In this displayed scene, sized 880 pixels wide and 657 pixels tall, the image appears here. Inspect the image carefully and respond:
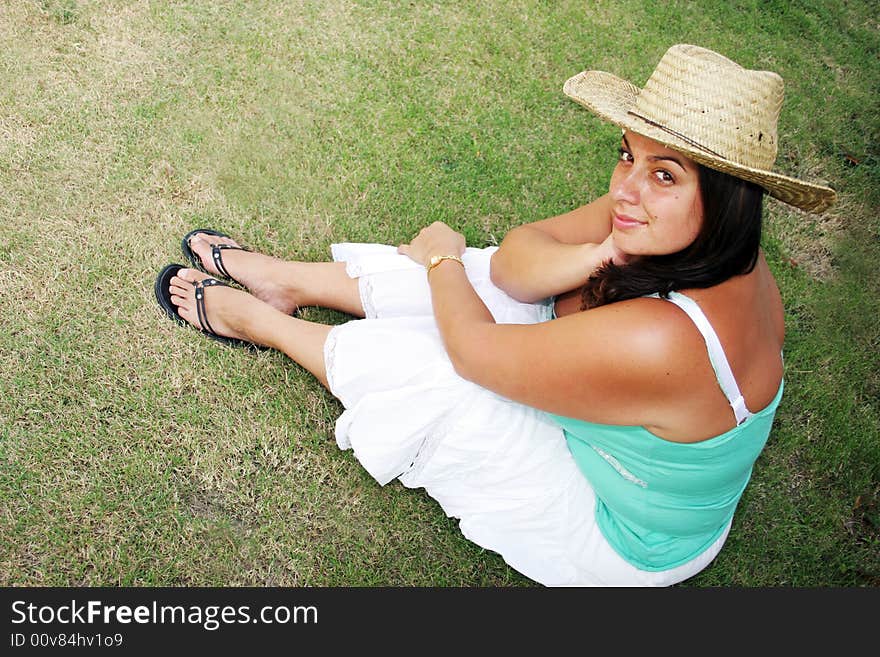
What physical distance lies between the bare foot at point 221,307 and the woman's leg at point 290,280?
138 mm

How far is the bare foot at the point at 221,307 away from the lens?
2.97 metres

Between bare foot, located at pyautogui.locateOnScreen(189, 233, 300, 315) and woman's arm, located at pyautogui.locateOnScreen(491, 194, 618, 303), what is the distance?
37.7 inches

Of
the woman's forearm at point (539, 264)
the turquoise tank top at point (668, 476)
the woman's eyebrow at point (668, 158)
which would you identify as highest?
the woman's eyebrow at point (668, 158)

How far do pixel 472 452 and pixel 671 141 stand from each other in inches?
46.5

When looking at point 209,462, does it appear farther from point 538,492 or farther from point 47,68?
point 47,68

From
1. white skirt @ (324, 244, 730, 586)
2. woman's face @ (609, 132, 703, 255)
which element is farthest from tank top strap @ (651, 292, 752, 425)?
white skirt @ (324, 244, 730, 586)

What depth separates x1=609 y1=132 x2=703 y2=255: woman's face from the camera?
1846 mm

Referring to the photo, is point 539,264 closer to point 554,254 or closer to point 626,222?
point 554,254

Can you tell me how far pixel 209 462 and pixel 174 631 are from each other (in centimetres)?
63

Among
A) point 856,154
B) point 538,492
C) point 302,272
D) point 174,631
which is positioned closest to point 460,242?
point 302,272

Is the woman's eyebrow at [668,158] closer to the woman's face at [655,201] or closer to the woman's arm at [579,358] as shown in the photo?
the woman's face at [655,201]

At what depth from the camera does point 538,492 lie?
2.42m

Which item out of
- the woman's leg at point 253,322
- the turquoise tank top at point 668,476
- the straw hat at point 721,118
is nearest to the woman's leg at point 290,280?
the woman's leg at point 253,322

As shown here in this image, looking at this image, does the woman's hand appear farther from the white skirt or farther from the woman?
the white skirt
